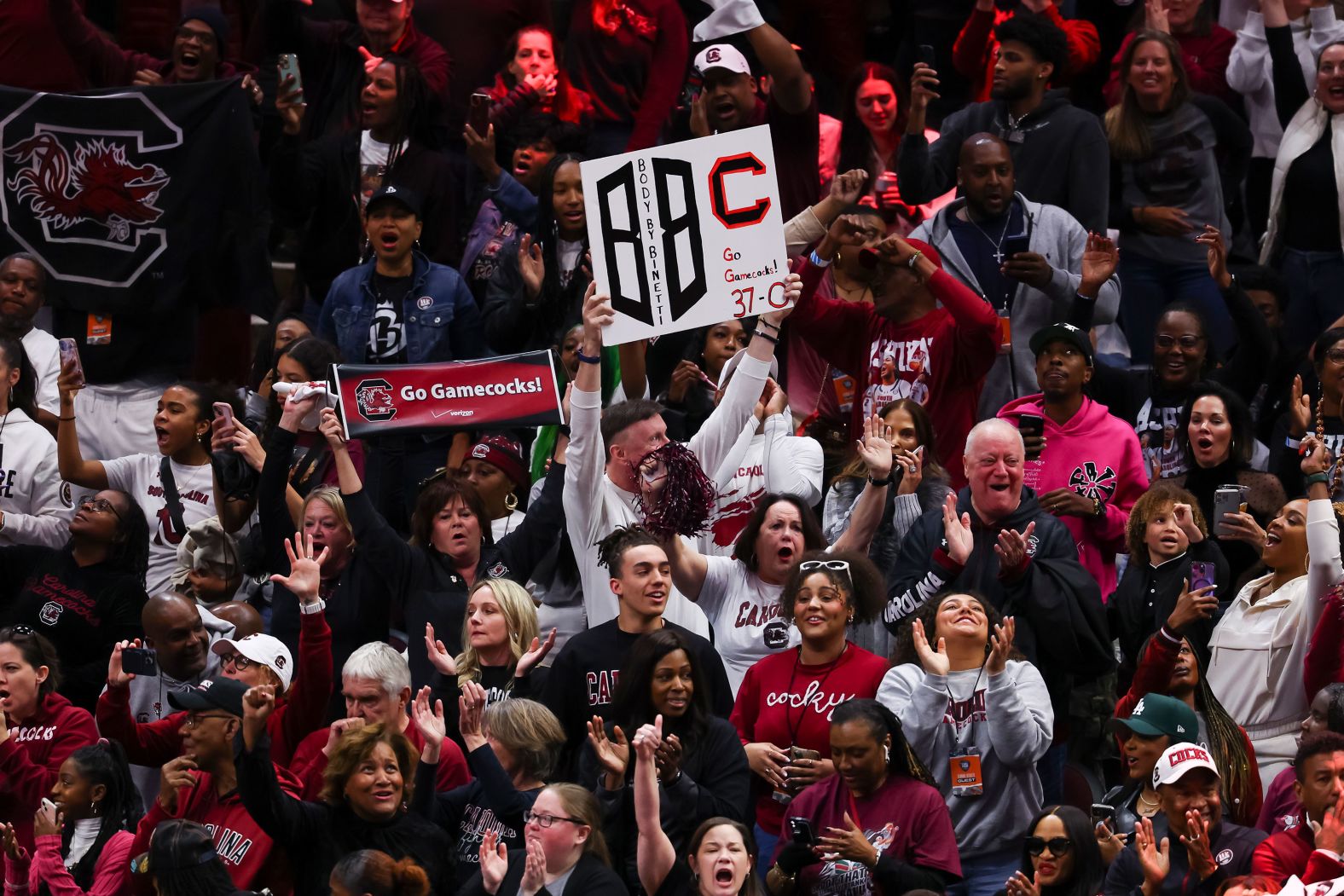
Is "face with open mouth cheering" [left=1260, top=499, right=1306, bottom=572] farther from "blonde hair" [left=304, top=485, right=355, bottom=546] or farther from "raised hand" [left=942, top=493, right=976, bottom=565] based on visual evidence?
"blonde hair" [left=304, top=485, right=355, bottom=546]

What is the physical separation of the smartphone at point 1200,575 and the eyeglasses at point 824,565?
136 centimetres

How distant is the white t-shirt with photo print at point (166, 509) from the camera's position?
34.6 ft

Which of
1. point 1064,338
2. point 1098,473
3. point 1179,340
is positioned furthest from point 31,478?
point 1179,340

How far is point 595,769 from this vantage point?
8250 mm

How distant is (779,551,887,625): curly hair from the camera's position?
334 inches

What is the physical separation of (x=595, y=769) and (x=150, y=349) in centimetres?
454

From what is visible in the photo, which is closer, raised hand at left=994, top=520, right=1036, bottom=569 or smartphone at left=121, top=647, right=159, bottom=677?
raised hand at left=994, top=520, right=1036, bottom=569

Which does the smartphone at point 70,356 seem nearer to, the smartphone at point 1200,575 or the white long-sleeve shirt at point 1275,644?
the smartphone at point 1200,575

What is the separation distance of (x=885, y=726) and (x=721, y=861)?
29.2 inches

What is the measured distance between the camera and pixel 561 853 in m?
7.75

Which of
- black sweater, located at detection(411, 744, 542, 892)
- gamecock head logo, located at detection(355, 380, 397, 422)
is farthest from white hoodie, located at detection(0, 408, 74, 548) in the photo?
black sweater, located at detection(411, 744, 542, 892)

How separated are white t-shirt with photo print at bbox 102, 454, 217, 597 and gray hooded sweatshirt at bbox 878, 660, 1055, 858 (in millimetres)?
3547

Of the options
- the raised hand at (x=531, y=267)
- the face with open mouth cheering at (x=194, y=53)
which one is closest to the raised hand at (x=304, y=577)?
the raised hand at (x=531, y=267)

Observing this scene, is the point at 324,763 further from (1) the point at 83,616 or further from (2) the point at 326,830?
(1) the point at 83,616
